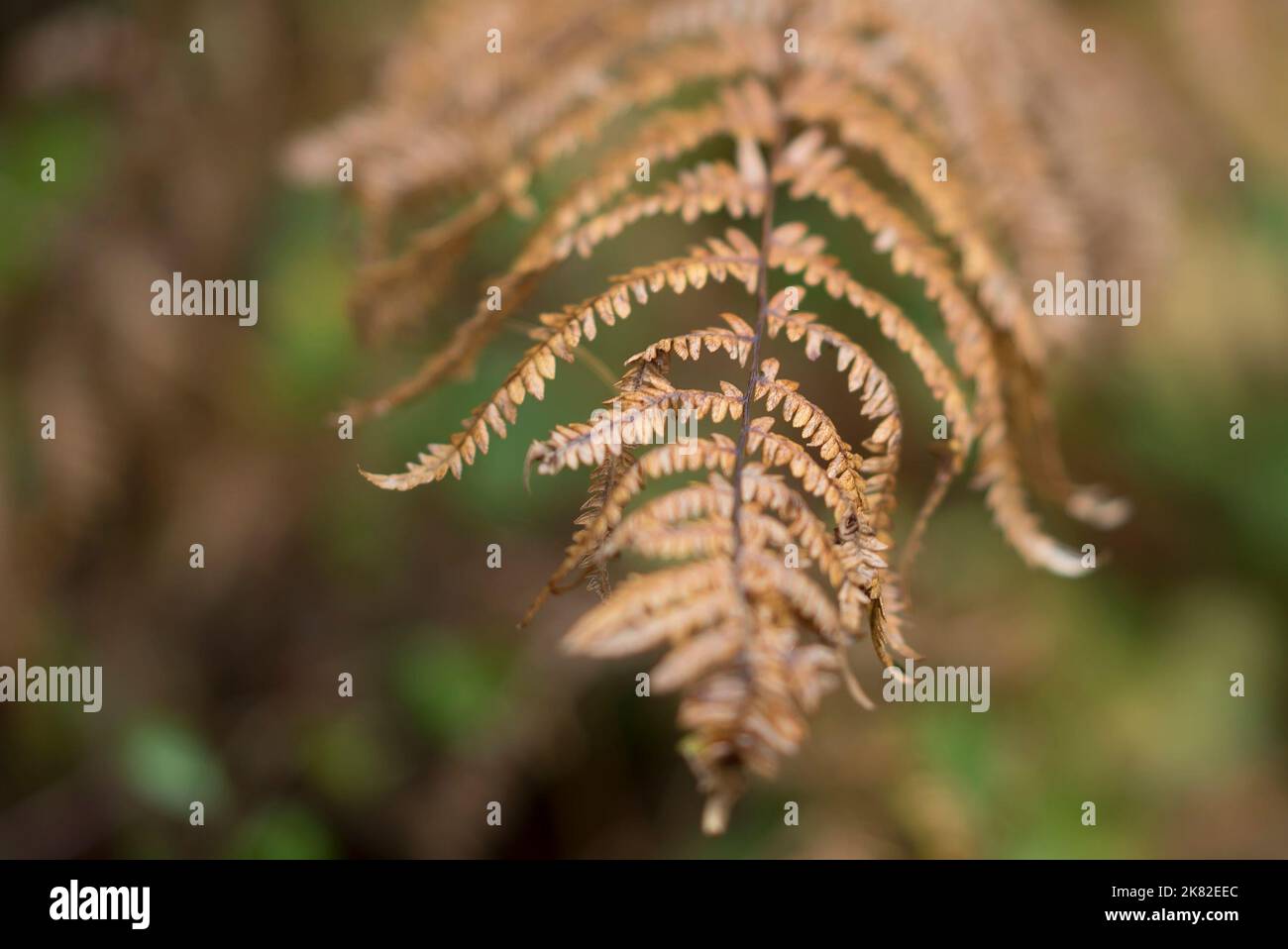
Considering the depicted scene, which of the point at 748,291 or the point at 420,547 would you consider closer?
the point at 748,291

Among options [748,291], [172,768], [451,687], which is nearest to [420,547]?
[451,687]

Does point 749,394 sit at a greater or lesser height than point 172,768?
greater

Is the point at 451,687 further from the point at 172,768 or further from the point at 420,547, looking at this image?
the point at 172,768

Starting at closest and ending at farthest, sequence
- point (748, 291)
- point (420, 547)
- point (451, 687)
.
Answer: point (748, 291) → point (451, 687) → point (420, 547)

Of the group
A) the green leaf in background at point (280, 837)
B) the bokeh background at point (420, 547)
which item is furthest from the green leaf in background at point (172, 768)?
the green leaf in background at point (280, 837)

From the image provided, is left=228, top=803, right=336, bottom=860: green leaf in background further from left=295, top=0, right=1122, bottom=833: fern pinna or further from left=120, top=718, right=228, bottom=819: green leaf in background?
left=295, top=0, right=1122, bottom=833: fern pinna

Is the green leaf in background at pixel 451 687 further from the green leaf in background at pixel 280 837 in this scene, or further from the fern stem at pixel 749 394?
the fern stem at pixel 749 394

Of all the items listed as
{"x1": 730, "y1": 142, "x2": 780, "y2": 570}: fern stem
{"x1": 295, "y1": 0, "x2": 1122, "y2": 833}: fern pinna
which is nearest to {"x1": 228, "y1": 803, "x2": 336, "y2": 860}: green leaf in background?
{"x1": 295, "y1": 0, "x2": 1122, "y2": 833}: fern pinna

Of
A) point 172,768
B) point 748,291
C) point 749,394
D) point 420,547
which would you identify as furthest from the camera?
point 420,547
